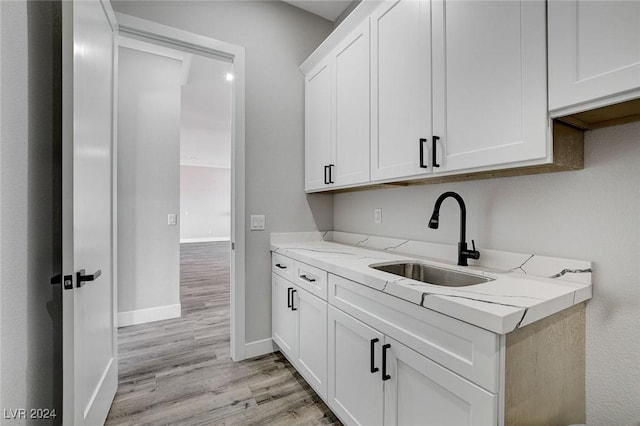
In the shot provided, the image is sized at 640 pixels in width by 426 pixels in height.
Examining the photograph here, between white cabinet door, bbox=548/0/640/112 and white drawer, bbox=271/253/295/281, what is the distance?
1.64 m

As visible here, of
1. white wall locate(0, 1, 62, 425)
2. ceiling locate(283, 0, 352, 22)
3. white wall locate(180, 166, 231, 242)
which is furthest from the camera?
white wall locate(180, 166, 231, 242)

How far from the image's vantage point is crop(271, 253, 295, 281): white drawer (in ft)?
6.75

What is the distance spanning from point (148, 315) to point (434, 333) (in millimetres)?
3115

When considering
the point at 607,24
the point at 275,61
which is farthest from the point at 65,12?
the point at 607,24

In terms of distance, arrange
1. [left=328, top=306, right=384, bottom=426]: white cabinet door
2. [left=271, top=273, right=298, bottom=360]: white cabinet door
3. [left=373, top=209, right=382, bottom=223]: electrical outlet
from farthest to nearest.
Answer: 1. [left=373, top=209, right=382, bottom=223]: electrical outlet
2. [left=271, top=273, right=298, bottom=360]: white cabinet door
3. [left=328, top=306, right=384, bottom=426]: white cabinet door

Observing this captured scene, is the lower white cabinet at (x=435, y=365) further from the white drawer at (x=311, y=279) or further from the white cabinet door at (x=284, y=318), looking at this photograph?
the white cabinet door at (x=284, y=318)

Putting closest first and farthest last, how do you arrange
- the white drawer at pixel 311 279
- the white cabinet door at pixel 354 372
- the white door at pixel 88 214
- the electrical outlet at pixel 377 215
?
the white door at pixel 88 214 → the white cabinet door at pixel 354 372 → the white drawer at pixel 311 279 → the electrical outlet at pixel 377 215

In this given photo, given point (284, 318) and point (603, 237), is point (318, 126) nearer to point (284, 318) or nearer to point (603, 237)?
point (284, 318)

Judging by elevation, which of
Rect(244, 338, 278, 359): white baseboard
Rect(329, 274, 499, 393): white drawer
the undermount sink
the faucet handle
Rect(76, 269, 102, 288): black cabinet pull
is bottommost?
Rect(244, 338, 278, 359): white baseboard

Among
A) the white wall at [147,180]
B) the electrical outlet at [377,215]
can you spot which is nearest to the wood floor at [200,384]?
the white wall at [147,180]

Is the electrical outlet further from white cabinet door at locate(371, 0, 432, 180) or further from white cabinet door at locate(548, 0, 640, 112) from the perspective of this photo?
white cabinet door at locate(548, 0, 640, 112)

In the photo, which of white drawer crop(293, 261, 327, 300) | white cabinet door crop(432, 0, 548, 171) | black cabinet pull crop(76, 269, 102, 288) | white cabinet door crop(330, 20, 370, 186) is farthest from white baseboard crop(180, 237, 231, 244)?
white cabinet door crop(432, 0, 548, 171)

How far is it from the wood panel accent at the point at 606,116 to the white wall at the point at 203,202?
426 inches

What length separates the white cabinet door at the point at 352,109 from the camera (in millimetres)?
1813
